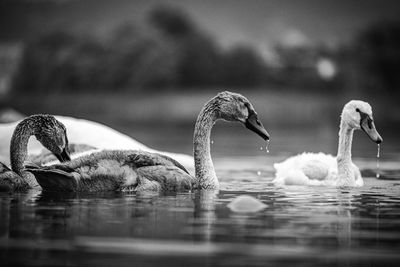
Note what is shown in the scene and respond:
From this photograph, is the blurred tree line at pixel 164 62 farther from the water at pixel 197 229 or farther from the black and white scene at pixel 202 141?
the water at pixel 197 229

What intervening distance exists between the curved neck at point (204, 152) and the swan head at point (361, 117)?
242cm

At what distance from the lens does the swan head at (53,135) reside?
30.6 feet

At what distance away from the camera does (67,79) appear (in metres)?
35.2

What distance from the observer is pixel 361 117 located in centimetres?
1129

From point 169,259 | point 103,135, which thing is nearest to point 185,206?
point 169,259

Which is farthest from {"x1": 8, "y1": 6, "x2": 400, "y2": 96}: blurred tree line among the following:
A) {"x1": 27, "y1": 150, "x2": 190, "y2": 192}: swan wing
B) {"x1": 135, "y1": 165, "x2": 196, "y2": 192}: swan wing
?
{"x1": 27, "y1": 150, "x2": 190, "y2": 192}: swan wing

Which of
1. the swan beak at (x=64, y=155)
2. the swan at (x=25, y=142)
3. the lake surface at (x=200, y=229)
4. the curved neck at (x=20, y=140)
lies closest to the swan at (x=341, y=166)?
the lake surface at (x=200, y=229)

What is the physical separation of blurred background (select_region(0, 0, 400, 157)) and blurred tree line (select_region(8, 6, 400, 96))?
0.17 ft

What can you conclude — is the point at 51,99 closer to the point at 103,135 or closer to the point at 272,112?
the point at 272,112

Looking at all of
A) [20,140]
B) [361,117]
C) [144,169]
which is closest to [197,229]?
[144,169]

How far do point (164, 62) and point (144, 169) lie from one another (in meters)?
26.8

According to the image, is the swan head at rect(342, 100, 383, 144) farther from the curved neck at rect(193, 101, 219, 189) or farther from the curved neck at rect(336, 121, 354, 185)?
the curved neck at rect(193, 101, 219, 189)

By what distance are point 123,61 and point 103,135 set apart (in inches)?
942

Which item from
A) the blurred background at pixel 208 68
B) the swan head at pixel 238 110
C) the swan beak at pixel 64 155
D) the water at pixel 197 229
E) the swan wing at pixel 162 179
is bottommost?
the water at pixel 197 229
